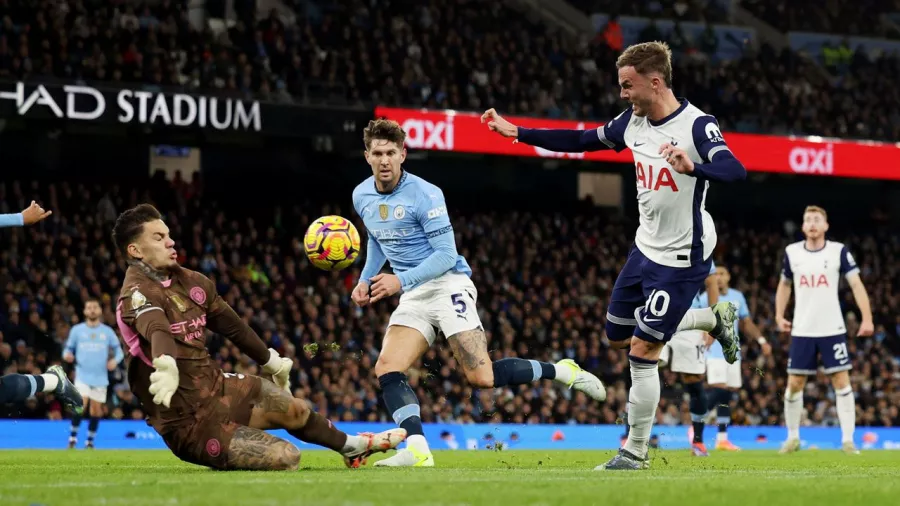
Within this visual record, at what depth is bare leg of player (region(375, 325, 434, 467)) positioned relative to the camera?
25.9 feet

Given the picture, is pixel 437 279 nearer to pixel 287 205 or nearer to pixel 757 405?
pixel 757 405

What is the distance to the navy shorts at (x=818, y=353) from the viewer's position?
43.3 ft

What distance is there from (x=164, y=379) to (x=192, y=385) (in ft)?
2.24

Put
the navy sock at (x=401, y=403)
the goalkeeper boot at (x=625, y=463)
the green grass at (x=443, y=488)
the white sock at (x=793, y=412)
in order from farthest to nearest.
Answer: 1. the white sock at (x=793, y=412)
2. the navy sock at (x=401, y=403)
3. the goalkeeper boot at (x=625, y=463)
4. the green grass at (x=443, y=488)

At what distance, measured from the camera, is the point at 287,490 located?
18.5 ft

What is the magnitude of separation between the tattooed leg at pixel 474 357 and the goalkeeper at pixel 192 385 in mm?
1334

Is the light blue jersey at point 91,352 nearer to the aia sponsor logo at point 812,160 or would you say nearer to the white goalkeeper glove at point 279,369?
the white goalkeeper glove at point 279,369

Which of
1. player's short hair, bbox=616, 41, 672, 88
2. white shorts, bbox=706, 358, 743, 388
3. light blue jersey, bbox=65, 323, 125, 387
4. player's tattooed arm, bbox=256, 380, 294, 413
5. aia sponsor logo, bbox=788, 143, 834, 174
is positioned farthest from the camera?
aia sponsor logo, bbox=788, 143, 834, 174

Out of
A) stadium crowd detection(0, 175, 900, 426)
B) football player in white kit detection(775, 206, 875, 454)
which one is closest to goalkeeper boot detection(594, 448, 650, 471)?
football player in white kit detection(775, 206, 875, 454)

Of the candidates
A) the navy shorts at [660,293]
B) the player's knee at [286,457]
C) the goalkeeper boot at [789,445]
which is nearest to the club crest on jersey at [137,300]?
the player's knee at [286,457]

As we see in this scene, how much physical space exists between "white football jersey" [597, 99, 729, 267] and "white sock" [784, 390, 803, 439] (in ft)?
20.1

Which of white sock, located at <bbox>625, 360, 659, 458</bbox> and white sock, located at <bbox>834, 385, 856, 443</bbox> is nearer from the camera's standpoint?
white sock, located at <bbox>625, 360, 659, 458</bbox>

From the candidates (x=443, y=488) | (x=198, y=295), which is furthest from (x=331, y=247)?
(x=443, y=488)

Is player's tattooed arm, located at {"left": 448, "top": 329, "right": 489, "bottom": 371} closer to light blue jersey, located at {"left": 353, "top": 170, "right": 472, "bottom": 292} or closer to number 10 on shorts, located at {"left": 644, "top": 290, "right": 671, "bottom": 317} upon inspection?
light blue jersey, located at {"left": 353, "top": 170, "right": 472, "bottom": 292}
